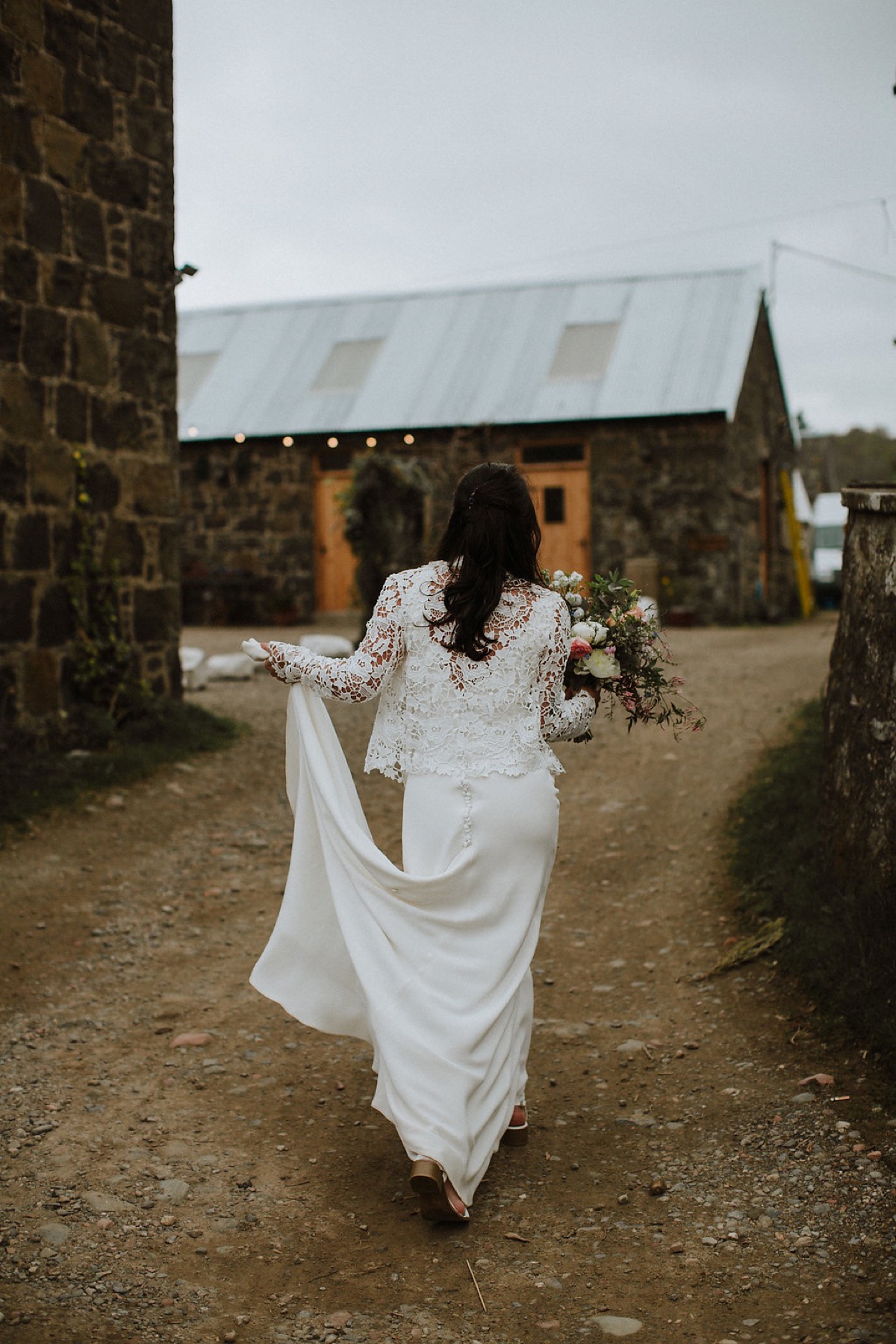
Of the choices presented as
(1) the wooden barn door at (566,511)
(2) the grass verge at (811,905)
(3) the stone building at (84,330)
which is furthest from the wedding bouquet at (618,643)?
(1) the wooden barn door at (566,511)

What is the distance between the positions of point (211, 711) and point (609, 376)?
428 inches

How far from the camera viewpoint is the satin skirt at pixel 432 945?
Answer: 3.31 meters

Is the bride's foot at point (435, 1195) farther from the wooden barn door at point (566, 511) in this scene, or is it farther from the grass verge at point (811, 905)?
the wooden barn door at point (566, 511)

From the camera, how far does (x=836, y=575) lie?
26.3m

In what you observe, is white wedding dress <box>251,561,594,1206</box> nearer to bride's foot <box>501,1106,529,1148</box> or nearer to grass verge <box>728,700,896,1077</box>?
bride's foot <box>501,1106,529,1148</box>

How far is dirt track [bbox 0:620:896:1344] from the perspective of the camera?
2912 mm

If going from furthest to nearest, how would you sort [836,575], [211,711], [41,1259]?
[836,575], [211,711], [41,1259]

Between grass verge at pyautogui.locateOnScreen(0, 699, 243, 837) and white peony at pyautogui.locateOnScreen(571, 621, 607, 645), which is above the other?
white peony at pyautogui.locateOnScreen(571, 621, 607, 645)

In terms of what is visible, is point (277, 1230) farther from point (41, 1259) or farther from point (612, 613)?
point (612, 613)

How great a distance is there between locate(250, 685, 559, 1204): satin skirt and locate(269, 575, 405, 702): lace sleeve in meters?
0.28

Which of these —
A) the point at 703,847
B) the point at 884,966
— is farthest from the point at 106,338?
the point at 884,966

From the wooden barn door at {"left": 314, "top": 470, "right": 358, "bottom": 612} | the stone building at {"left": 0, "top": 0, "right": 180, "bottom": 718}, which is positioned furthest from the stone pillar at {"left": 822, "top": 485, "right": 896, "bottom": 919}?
the wooden barn door at {"left": 314, "top": 470, "right": 358, "bottom": 612}

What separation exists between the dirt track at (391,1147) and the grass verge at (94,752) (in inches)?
26.8

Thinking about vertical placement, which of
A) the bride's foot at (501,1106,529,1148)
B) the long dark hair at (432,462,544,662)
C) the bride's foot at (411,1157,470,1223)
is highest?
the long dark hair at (432,462,544,662)
